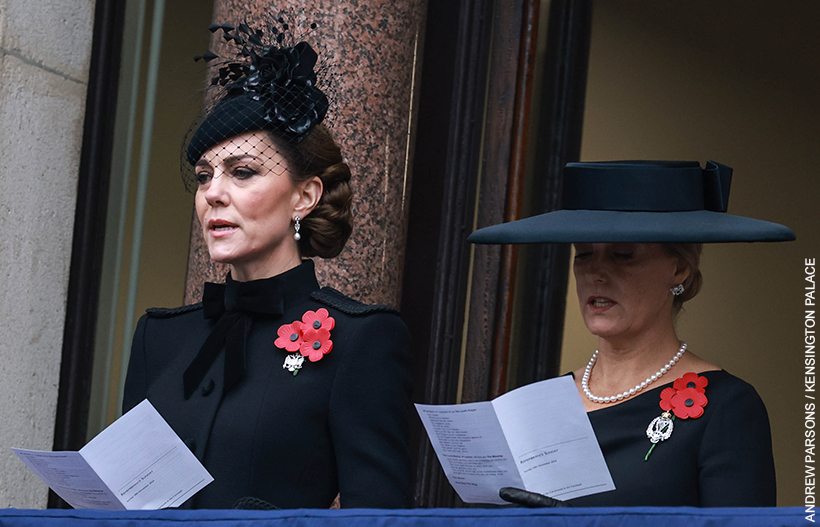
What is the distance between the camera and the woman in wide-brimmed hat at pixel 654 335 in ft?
6.70

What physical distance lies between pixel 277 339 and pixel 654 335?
34.6 inches

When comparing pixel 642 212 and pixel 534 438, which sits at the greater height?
pixel 642 212

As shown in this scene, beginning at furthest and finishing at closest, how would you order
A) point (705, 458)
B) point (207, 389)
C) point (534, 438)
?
point (207, 389), point (705, 458), point (534, 438)

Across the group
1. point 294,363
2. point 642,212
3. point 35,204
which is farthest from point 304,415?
point 35,204

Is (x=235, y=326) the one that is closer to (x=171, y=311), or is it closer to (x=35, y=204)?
(x=171, y=311)

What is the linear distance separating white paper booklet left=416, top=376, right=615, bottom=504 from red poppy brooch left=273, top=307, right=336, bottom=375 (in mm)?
381

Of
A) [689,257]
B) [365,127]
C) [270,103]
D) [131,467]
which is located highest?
[365,127]

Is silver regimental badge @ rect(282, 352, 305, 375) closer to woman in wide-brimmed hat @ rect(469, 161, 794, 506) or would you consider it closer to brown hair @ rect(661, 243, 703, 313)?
woman in wide-brimmed hat @ rect(469, 161, 794, 506)

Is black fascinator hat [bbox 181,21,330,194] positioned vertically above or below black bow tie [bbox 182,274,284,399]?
above

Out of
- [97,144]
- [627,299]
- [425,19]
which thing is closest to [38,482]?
[97,144]

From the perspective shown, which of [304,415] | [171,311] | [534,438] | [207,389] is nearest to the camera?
[534,438]

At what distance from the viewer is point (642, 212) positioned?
7.38 ft

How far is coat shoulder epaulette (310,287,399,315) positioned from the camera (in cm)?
230

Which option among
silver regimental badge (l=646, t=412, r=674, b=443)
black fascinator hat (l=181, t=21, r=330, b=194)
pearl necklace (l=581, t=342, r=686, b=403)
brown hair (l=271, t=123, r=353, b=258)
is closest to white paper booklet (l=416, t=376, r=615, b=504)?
silver regimental badge (l=646, t=412, r=674, b=443)
